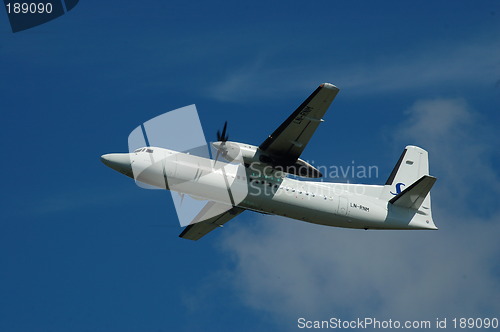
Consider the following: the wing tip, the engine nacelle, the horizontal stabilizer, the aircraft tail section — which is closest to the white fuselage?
the engine nacelle

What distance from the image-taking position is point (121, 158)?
23.8m

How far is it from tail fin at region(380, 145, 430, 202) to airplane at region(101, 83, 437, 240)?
1760mm

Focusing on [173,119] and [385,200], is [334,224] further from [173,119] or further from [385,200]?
[173,119]

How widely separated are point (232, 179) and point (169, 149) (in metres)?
2.41

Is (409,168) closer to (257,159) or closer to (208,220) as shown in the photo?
(257,159)

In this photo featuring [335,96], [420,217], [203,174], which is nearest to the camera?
[335,96]

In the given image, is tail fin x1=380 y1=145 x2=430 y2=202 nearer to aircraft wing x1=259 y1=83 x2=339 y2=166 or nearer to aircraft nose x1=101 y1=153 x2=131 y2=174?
aircraft wing x1=259 y1=83 x2=339 y2=166

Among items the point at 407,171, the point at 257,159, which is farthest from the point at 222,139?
the point at 407,171

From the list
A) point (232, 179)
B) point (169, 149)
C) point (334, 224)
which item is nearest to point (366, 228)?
point (334, 224)

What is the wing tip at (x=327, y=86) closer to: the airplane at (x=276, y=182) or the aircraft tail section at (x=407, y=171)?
the airplane at (x=276, y=182)

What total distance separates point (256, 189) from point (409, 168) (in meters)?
6.85

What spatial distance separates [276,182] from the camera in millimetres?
24000

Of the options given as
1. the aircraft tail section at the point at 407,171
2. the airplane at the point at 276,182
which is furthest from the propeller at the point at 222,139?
the aircraft tail section at the point at 407,171

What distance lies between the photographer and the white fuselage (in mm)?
23484
